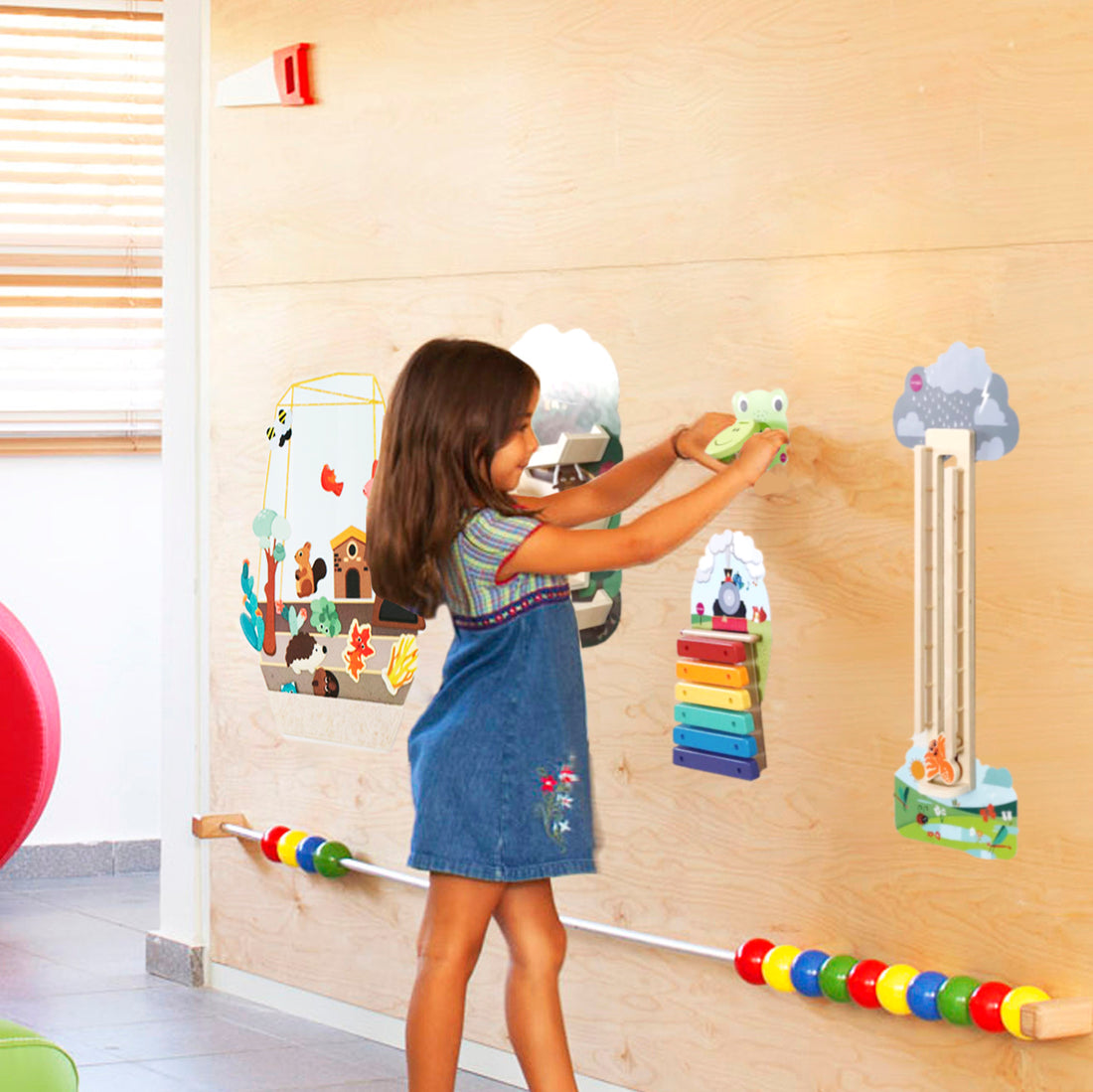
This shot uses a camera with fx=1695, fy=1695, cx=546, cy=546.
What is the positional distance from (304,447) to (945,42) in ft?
3.92

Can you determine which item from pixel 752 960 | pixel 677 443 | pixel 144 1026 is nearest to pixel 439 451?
pixel 677 443

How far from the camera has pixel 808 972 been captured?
6.11ft

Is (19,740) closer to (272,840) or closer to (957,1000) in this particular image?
(957,1000)

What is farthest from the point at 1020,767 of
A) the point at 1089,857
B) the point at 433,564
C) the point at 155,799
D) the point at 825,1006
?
the point at 155,799

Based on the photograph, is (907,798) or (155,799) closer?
(907,798)

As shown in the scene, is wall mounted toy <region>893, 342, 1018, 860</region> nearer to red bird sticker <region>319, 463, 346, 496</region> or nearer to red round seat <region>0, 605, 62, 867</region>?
red round seat <region>0, 605, 62, 867</region>

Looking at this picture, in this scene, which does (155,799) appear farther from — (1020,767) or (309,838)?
(1020,767)

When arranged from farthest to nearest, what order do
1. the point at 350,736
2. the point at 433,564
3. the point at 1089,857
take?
1. the point at 350,736
2. the point at 433,564
3. the point at 1089,857

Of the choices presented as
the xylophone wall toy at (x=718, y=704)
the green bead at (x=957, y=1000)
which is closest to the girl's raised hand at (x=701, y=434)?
the xylophone wall toy at (x=718, y=704)

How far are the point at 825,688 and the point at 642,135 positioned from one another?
0.71 meters

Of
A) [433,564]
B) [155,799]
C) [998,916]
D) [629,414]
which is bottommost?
[155,799]

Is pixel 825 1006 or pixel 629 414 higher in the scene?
pixel 629 414

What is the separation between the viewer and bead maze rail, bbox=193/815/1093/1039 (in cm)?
164

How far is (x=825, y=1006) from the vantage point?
192cm
